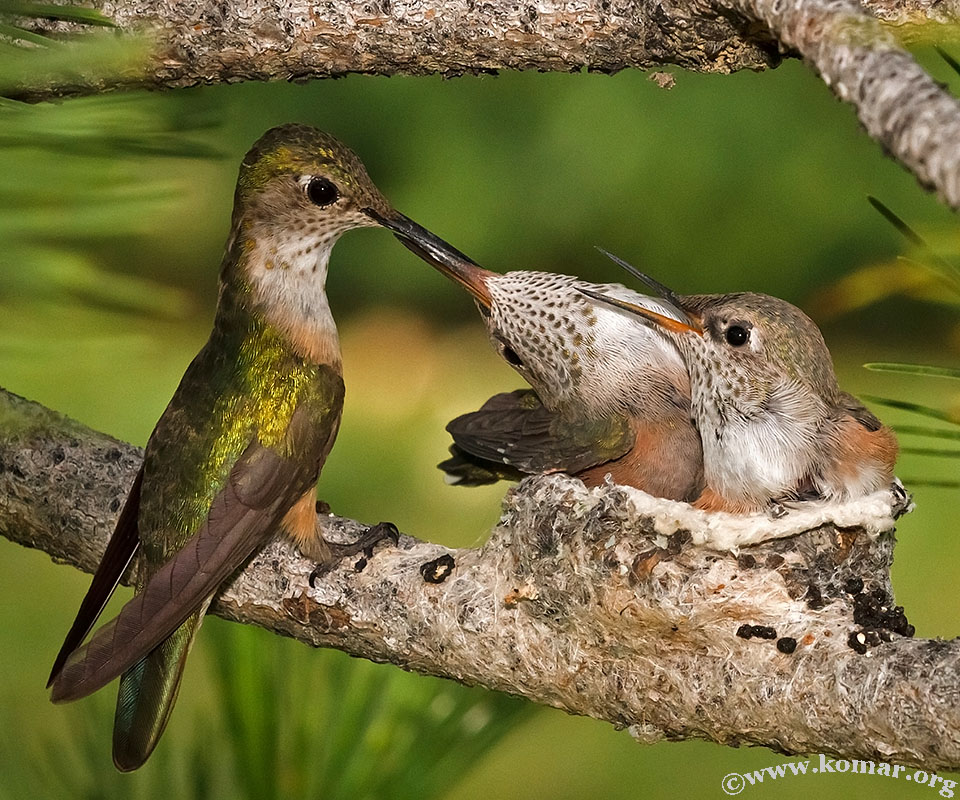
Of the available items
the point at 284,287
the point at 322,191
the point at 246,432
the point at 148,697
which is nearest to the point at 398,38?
the point at 322,191

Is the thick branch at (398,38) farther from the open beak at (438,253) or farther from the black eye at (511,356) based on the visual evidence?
the black eye at (511,356)

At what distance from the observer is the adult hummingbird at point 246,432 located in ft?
5.96

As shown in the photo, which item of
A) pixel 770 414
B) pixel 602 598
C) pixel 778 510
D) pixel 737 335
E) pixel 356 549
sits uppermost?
pixel 737 335

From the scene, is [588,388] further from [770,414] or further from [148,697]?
[148,697]

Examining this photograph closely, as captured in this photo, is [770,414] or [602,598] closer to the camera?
[602,598]

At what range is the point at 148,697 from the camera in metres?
1.85

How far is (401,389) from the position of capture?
4.11 metres

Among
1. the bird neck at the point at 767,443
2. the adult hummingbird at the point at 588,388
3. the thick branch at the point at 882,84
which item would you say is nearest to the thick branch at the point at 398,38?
the thick branch at the point at 882,84

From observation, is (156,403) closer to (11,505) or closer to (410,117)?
(410,117)

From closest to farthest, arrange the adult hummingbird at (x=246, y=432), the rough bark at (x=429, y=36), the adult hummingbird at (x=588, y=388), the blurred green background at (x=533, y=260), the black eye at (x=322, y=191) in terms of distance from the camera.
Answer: the rough bark at (x=429, y=36), the adult hummingbird at (x=246, y=432), the black eye at (x=322, y=191), the adult hummingbird at (x=588, y=388), the blurred green background at (x=533, y=260)

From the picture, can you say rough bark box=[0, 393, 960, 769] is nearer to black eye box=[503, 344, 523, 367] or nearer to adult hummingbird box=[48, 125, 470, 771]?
adult hummingbird box=[48, 125, 470, 771]

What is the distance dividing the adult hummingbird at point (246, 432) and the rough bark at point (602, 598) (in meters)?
0.14

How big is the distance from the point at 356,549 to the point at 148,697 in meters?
0.45

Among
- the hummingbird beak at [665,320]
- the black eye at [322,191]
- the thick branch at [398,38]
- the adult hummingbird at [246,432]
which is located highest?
the thick branch at [398,38]
